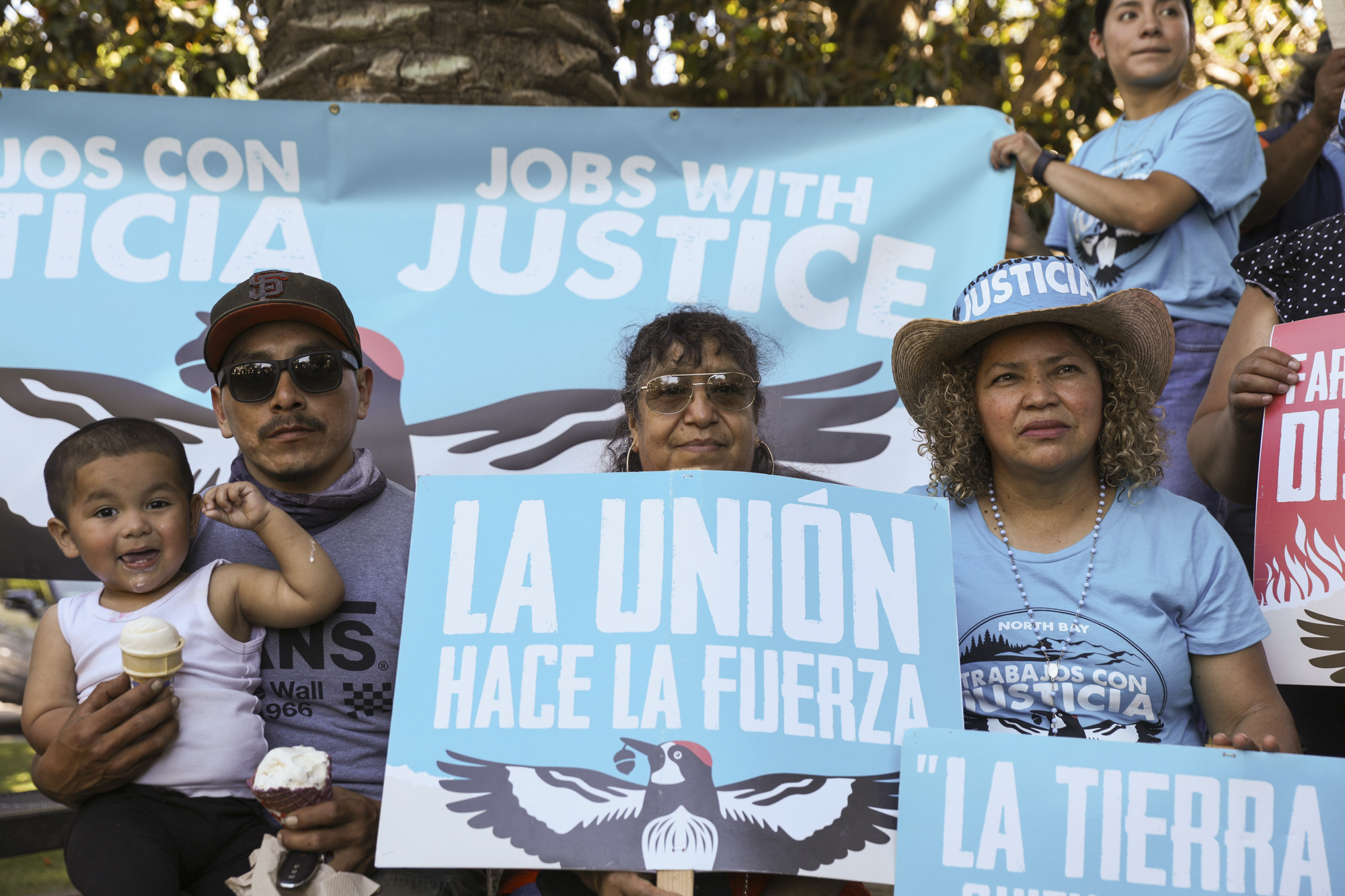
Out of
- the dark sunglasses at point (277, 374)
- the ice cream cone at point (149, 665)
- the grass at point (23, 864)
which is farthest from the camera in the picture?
the grass at point (23, 864)

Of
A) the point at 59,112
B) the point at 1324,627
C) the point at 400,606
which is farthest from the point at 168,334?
the point at 1324,627

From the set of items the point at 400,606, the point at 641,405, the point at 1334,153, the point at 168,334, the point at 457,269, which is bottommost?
the point at 400,606

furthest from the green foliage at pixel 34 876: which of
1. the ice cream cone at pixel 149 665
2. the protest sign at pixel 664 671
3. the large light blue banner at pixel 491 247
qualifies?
the protest sign at pixel 664 671

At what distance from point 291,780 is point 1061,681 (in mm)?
1568

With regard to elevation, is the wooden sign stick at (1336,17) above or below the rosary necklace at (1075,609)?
above

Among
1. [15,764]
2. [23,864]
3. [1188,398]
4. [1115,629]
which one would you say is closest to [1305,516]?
[1115,629]

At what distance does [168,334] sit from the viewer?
3713 mm

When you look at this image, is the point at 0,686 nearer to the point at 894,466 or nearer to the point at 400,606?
the point at 400,606

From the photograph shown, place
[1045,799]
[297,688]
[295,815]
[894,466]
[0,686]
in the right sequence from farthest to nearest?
[0,686] → [894,466] → [297,688] → [295,815] → [1045,799]

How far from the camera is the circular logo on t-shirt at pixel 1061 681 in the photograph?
7.64 feet

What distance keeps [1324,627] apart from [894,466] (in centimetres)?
140

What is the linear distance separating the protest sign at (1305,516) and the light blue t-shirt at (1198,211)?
0.64 meters

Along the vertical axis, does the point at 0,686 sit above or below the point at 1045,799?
above

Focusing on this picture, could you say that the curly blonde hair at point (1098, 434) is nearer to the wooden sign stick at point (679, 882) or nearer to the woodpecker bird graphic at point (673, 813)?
the woodpecker bird graphic at point (673, 813)
